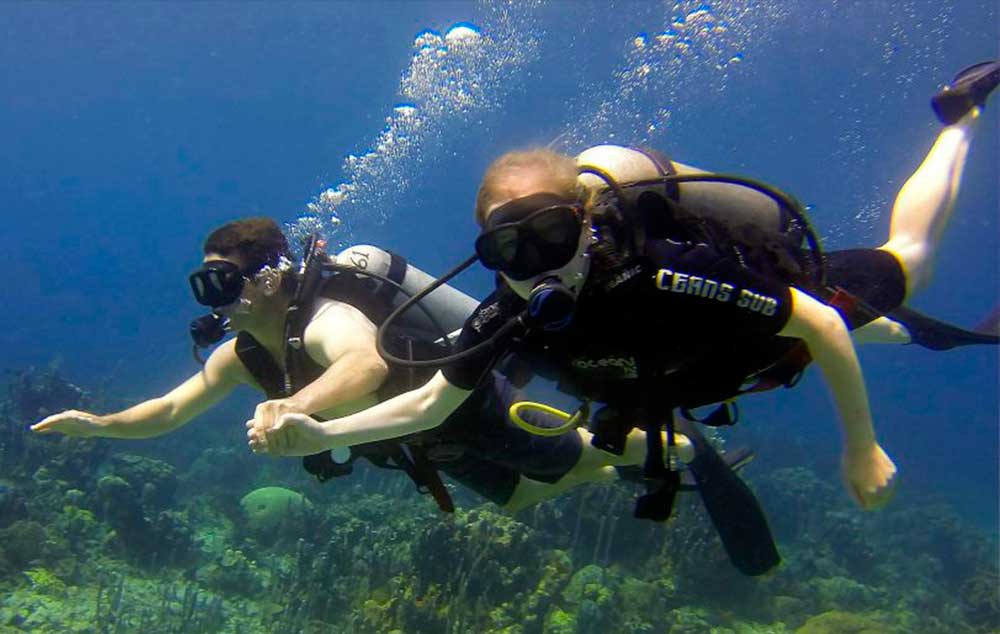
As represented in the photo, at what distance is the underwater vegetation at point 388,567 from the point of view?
6422 mm

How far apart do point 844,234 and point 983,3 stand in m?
29.8

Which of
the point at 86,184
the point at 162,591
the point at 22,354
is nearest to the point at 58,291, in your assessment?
the point at 86,184

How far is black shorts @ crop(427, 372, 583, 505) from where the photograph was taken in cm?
389

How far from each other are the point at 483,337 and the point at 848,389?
1459 mm

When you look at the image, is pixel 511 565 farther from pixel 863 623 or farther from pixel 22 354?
pixel 22 354

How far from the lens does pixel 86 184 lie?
387ft

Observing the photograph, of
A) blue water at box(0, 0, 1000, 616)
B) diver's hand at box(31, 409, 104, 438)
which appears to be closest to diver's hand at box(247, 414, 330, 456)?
blue water at box(0, 0, 1000, 616)

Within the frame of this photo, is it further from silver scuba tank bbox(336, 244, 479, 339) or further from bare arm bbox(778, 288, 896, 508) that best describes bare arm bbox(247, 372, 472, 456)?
bare arm bbox(778, 288, 896, 508)

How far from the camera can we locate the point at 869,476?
2.39 metres

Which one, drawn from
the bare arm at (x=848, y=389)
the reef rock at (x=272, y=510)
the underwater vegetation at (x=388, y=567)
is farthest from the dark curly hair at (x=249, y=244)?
the reef rock at (x=272, y=510)

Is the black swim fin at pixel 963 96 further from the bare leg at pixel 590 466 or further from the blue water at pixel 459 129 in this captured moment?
the bare leg at pixel 590 466

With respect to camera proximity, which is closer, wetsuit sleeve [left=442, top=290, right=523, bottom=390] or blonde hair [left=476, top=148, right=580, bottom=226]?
blonde hair [left=476, top=148, right=580, bottom=226]

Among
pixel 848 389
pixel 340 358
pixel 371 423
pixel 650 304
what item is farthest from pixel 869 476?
pixel 340 358

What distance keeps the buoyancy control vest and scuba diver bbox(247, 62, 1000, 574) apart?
1026mm
